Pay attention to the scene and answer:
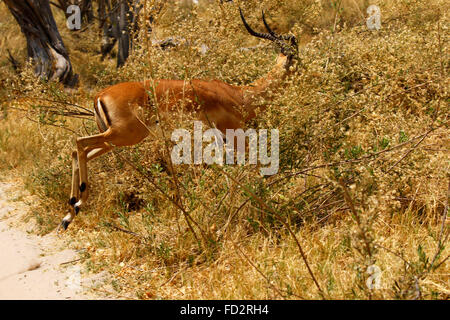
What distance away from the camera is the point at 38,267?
352cm

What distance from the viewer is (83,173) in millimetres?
4309

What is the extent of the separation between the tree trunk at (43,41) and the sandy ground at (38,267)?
4563 millimetres

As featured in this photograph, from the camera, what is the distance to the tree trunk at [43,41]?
26.6 ft

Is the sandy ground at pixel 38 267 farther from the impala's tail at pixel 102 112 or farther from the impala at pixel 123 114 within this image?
the impala's tail at pixel 102 112

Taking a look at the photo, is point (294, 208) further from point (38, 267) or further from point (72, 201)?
point (72, 201)

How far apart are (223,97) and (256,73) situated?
1337 mm

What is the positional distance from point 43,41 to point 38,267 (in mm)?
6208

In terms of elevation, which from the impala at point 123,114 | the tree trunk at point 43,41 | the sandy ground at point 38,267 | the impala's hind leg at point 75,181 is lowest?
the sandy ground at point 38,267

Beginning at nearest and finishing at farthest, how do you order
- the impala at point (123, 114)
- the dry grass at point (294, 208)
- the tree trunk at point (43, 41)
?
1. the dry grass at point (294, 208)
2. the impala at point (123, 114)
3. the tree trunk at point (43, 41)

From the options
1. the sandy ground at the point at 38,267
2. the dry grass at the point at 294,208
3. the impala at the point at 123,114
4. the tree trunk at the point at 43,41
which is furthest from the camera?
the tree trunk at the point at 43,41

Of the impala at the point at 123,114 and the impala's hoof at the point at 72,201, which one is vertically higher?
the impala at the point at 123,114

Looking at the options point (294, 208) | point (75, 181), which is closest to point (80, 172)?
point (75, 181)

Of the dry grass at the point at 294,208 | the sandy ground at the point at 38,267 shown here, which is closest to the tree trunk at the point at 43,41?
the dry grass at the point at 294,208
